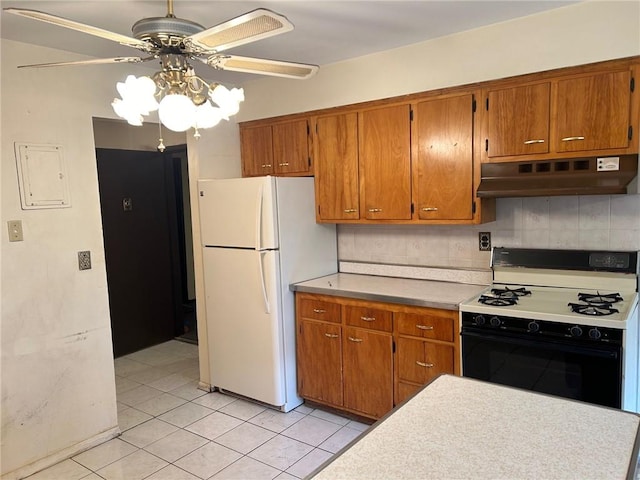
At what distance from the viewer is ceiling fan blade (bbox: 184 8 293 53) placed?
52.6 inches

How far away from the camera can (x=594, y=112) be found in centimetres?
237

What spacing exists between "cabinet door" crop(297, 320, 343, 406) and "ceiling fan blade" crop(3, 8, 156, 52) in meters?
2.12

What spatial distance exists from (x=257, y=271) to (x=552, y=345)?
1.88 metres

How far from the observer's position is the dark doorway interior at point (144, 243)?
4395mm

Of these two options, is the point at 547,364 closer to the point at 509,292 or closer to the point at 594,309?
the point at 594,309

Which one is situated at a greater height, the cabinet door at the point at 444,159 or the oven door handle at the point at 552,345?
the cabinet door at the point at 444,159

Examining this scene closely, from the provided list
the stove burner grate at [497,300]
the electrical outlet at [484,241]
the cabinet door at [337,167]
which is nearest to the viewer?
the stove burner grate at [497,300]

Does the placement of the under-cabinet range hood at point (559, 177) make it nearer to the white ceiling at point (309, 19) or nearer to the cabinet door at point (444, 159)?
the cabinet door at point (444, 159)

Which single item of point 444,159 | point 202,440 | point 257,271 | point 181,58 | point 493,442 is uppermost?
point 181,58

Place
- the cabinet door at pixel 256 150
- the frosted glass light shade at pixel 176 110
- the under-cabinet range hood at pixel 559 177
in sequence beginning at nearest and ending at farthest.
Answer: the frosted glass light shade at pixel 176 110
the under-cabinet range hood at pixel 559 177
the cabinet door at pixel 256 150

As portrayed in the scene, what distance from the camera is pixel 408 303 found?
109 inches

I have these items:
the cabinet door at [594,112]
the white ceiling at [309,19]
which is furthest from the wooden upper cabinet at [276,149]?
the cabinet door at [594,112]

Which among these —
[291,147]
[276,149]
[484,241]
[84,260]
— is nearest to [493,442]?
[484,241]

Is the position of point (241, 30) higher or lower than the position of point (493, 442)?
higher
